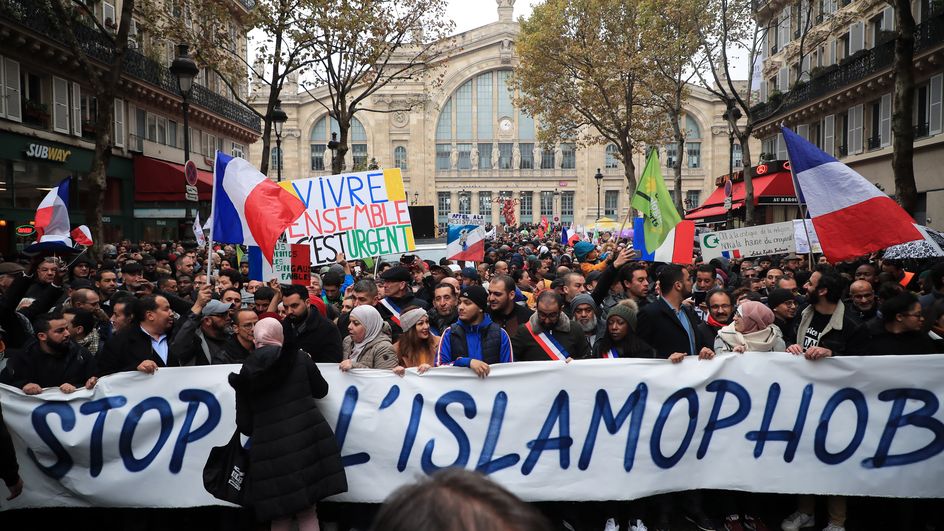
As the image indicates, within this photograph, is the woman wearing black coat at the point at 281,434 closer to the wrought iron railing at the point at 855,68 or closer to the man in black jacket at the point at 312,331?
the man in black jacket at the point at 312,331

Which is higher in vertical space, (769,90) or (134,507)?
(769,90)

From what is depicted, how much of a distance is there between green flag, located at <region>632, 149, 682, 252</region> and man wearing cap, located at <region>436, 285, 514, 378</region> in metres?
3.76

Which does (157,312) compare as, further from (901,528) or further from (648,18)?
(648,18)

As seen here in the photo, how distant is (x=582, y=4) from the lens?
30422 mm

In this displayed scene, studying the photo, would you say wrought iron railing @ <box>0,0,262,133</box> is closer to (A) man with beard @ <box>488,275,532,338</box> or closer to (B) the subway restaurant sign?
(B) the subway restaurant sign

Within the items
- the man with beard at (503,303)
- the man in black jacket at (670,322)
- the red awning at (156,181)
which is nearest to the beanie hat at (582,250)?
the man with beard at (503,303)

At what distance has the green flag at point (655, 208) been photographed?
891 centimetres

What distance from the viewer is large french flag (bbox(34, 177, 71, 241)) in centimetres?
1015

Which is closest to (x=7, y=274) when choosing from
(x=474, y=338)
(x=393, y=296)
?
(x=393, y=296)

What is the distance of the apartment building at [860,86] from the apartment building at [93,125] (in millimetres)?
18845

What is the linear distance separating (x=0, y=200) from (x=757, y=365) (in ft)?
66.9

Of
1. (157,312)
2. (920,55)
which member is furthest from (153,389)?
(920,55)

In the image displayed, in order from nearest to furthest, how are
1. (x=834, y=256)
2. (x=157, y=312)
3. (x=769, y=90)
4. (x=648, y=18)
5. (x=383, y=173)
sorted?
1. (x=157, y=312)
2. (x=834, y=256)
3. (x=383, y=173)
4. (x=648, y=18)
5. (x=769, y=90)

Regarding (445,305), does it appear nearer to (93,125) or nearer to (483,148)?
(93,125)
